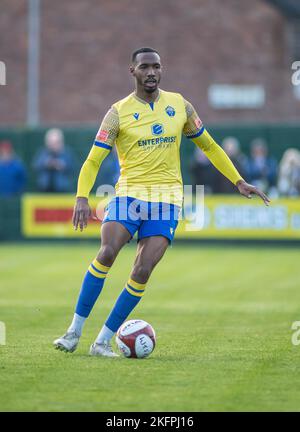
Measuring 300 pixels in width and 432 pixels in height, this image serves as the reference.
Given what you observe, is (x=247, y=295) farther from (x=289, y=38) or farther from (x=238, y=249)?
(x=289, y=38)

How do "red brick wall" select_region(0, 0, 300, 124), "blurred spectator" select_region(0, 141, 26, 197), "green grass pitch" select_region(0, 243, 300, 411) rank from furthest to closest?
"red brick wall" select_region(0, 0, 300, 124) < "blurred spectator" select_region(0, 141, 26, 197) < "green grass pitch" select_region(0, 243, 300, 411)

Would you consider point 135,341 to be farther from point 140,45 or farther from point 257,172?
point 140,45

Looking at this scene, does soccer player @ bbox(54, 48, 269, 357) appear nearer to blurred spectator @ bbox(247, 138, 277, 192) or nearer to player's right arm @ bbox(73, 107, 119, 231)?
player's right arm @ bbox(73, 107, 119, 231)

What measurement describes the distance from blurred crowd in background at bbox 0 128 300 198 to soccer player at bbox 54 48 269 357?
1370 cm

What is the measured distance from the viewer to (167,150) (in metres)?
9.09

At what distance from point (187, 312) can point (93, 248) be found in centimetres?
1031

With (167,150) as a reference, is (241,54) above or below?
above

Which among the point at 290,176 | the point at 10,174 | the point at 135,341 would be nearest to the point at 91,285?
the point at 135,341

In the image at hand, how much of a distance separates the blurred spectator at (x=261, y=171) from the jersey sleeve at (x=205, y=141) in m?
13.9

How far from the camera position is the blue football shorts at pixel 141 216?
8930 millimetres

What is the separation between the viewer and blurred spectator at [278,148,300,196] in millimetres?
23062

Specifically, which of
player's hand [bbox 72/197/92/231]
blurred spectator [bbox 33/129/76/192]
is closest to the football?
player's hand [bbox 72/197/92/231]

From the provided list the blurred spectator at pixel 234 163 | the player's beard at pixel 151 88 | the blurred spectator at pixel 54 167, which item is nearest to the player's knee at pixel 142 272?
the player's beard at pixel 151 88
